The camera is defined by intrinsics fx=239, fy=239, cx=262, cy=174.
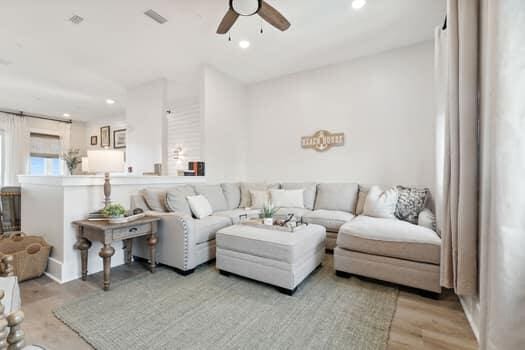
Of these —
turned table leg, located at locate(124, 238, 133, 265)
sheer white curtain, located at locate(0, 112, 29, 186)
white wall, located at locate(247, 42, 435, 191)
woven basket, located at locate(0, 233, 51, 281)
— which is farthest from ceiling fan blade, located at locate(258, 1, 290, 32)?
sheer white curtain, located at locate(0, 112, 29, 186)

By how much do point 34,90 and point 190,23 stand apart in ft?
14.6

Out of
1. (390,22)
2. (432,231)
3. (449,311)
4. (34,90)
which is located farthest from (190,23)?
(34,90)

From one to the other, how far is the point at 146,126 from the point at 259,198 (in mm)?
2707

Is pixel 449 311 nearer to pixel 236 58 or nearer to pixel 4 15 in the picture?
pixel 236 58

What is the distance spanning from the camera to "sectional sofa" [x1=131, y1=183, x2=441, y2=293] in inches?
81.8

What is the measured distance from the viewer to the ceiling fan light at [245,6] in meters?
2.06

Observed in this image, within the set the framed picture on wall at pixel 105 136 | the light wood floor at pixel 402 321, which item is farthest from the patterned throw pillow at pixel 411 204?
the framed picture on wall at pixel 105 136

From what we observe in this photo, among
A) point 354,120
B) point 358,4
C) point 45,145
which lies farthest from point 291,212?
point 45,145

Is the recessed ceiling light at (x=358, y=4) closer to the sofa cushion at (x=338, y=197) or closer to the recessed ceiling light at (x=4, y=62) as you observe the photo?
the sofa cushion at (x=338, y=197)

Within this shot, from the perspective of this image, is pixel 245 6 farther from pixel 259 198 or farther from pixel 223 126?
pixel 259 198

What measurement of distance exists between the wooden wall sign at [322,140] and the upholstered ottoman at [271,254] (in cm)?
192

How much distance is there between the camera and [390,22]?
2908 mm

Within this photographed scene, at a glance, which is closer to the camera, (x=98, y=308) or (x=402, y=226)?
(x=98, y=308)

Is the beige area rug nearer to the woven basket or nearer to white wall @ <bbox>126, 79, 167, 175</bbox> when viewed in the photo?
the woven basket
